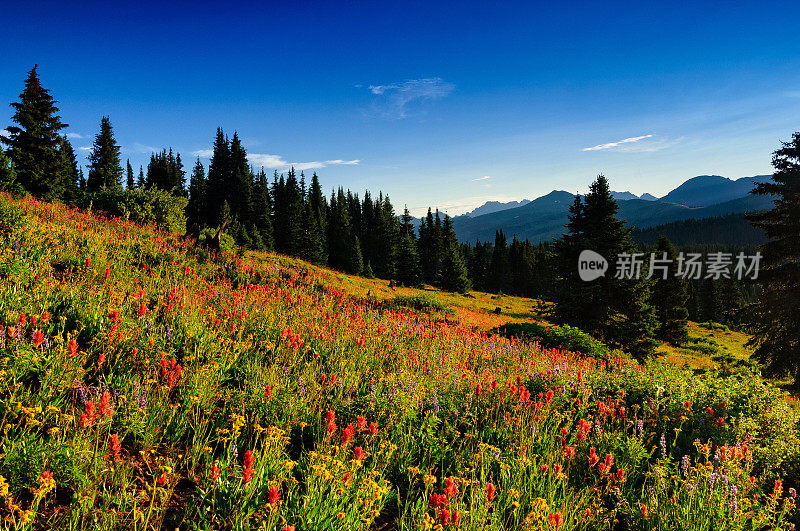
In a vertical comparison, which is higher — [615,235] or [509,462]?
[615,235]

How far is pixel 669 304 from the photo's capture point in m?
39.0

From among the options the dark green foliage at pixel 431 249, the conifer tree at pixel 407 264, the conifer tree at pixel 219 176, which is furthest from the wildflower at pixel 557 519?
the conifer tree at pixel 219 176

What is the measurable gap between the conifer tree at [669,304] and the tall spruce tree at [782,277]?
19.6 m

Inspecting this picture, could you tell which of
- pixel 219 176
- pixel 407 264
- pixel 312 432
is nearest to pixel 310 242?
pixel 407 264

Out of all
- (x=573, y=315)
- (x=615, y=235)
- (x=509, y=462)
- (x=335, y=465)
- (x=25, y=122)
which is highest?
(x=25, y=122)

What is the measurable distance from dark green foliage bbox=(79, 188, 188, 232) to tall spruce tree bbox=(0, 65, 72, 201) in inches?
834

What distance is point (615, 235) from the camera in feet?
77.6

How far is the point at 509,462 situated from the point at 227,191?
75895 mm

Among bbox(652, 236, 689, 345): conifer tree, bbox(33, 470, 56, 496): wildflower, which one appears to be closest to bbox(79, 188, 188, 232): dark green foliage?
bbox(33, 470, 56, 496): wildflower

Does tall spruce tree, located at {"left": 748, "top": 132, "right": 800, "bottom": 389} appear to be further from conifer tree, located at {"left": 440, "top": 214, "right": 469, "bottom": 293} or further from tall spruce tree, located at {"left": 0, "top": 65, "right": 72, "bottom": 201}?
tall spruce tree, located at {"left": 0, "top": 65, "right": 72, "bottom": 201}

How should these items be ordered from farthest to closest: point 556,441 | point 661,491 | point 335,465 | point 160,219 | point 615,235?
point 615,235 → point 160,219 → point 556,441 → point 661,491 → point 335,465

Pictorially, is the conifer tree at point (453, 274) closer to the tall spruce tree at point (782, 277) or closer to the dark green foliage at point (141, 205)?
the tall spruce tree at point (782, 277)

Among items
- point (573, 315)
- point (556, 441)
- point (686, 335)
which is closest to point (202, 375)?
point (556, 441)

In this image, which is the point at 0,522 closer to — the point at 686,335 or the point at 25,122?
the point at 25,122
